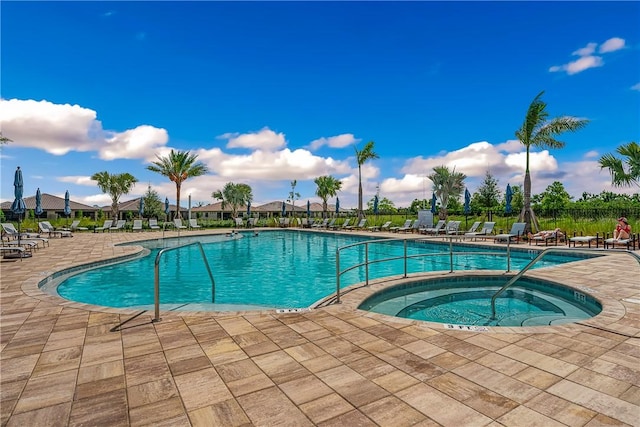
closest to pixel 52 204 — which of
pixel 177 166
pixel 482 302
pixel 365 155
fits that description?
pixel 177 166

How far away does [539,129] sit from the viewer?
52.0 ft

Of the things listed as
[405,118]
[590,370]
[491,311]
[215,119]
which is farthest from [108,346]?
[405,118]

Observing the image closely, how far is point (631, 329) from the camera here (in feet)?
12.1

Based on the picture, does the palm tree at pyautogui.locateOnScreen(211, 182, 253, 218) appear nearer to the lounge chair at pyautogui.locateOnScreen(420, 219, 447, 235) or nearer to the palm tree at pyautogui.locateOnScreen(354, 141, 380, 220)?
the palm tree at pyautogui.locateOnScreen(354, 141, 380, 220)

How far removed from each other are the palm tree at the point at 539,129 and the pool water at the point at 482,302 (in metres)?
10.0

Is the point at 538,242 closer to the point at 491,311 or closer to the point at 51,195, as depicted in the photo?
the point at 491,311

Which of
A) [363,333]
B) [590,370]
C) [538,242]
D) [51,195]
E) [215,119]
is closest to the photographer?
[590,370]

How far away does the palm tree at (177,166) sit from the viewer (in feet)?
96.5

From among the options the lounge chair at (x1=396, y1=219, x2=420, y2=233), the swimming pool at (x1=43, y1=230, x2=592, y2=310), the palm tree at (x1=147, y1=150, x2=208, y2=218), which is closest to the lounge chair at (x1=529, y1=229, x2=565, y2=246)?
the swimming pool at (x1=43, y1=230, x2=592, y2=310)

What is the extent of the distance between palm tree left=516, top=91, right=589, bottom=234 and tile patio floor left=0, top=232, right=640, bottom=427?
44.5 feet

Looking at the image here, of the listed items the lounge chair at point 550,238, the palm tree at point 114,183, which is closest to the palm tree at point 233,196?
the palm tree at point 114,183

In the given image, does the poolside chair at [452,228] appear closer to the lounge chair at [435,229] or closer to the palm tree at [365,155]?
the lounge chair at [435,229]

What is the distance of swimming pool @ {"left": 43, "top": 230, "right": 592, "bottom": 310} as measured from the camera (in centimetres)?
720

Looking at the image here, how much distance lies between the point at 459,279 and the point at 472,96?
59.1 ft
